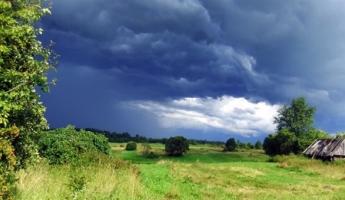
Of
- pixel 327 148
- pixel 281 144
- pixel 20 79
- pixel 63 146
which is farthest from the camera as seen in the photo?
pixel 281 144

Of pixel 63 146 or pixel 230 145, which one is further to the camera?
pixel 230 145

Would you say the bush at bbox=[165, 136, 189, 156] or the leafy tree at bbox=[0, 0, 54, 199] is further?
the bush at bbox=[165, 136, 189, 156]

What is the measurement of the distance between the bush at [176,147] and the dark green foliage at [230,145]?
24.0m

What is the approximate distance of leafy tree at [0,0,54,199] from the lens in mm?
14609

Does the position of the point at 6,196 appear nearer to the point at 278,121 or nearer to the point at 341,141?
the point at 341,141

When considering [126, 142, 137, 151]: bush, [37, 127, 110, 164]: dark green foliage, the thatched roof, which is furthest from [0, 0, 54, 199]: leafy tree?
[126, 142, 137, 151]: bush

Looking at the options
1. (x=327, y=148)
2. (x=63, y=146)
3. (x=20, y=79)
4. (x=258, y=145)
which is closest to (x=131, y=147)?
(x=327, y=148)

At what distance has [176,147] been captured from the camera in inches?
4112

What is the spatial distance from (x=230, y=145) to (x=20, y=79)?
374ft

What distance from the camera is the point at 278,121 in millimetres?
145500

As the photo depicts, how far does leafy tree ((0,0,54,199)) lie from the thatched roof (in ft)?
242

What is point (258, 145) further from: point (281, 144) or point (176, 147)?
point (176, 147)

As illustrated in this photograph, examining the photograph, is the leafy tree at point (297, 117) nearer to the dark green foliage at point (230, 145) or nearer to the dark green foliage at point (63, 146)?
the dark green foliage at point (230, 145)

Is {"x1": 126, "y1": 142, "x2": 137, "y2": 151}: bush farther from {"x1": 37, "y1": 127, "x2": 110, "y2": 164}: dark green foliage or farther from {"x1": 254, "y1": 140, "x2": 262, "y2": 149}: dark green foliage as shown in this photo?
{"x1": 37, "y1": 127, "x2": 110, "y2": 164}: dark green foliage
